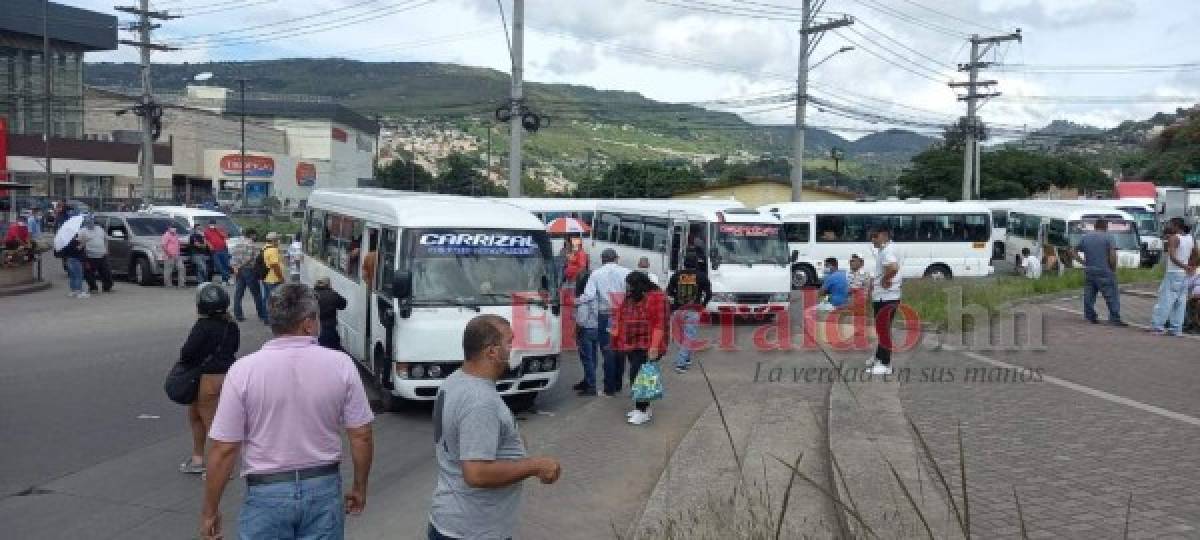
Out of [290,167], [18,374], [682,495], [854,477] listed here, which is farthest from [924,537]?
[290,167]

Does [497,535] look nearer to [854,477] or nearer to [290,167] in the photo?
[854,477]

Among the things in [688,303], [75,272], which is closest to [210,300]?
[688,303]

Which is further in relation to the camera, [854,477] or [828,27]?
[828,27]

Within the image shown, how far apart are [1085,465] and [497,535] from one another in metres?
4.93

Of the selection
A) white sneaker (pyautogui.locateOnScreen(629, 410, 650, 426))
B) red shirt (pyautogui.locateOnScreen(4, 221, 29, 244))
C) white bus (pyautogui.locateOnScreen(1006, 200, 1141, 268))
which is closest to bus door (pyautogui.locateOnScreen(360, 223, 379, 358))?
white sneaker (pyautogui.locateOnScreen(629, 410, 650, 426))

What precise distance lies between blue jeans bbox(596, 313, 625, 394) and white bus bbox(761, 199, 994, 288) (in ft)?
71.9

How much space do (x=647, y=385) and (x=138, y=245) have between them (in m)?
18.8

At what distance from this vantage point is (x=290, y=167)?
279 feet

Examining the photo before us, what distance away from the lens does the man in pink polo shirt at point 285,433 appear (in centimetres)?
411

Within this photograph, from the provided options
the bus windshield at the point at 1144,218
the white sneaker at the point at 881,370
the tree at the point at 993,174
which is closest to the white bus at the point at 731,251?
the white sneaker at the point at 881,370

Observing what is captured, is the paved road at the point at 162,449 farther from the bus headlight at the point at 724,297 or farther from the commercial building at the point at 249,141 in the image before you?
the commercial building at the point at 249,141

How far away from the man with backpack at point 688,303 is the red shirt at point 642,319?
2.11 meters

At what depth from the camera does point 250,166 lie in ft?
246

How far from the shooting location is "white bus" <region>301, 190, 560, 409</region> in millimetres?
10219
